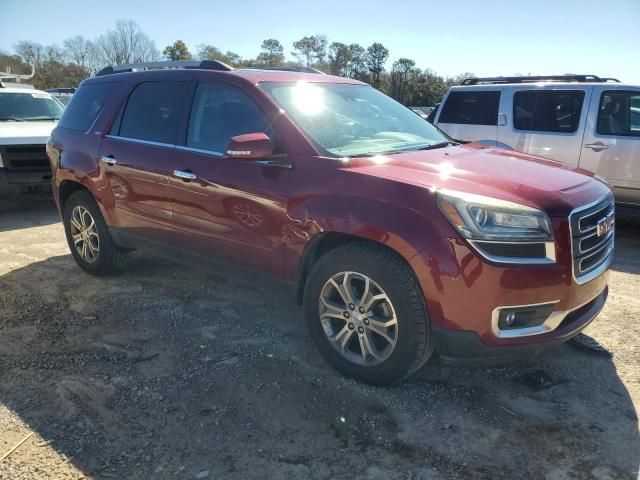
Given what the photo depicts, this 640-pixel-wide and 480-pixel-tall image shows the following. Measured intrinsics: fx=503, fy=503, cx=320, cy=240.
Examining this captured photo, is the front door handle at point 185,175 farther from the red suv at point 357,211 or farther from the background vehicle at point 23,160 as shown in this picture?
the background vehicle at point 23,160

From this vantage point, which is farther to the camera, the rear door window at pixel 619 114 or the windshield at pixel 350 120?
the rear door window at pixel 619 114

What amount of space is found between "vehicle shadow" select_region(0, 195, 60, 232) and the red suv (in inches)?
140

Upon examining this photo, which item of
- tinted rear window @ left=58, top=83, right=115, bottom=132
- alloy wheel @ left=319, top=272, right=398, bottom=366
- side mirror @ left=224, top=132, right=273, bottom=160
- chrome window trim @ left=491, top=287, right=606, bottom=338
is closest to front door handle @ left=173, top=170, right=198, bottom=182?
side mirror @ left=224, top=132, right=273, bottom=160

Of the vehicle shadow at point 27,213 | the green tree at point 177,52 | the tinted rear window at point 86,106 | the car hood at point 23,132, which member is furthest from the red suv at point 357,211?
the green tree at point 177,52

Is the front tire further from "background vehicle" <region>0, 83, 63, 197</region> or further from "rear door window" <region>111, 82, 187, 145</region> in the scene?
"background vehicle" <region>0, 83, 63, 197</region>

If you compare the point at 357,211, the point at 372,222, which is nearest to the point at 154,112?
the point at 357,211

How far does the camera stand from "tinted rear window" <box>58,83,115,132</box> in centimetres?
464

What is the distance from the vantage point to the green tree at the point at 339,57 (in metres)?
64.7

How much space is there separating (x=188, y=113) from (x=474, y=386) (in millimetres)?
2795

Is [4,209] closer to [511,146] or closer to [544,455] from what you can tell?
[511,146]

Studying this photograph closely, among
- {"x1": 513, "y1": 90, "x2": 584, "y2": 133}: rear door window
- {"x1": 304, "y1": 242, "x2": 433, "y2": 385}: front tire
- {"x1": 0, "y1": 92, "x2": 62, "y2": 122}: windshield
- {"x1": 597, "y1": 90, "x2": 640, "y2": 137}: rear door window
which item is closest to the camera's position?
{"x1": 304, "y1": 242, "x2": 433, "y2": 385}: front tire

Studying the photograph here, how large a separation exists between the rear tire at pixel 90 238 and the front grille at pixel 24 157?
126 inches

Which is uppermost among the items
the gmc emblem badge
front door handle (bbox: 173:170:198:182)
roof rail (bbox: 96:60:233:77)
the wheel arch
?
roof rail (bbox: 96:60:233:77)

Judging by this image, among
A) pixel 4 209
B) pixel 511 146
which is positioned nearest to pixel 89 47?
pixel 4 209
